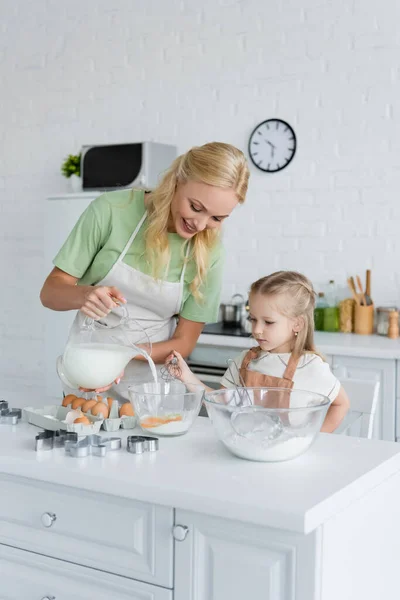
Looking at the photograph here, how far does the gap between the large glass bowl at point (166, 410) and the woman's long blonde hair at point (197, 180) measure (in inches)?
24.0

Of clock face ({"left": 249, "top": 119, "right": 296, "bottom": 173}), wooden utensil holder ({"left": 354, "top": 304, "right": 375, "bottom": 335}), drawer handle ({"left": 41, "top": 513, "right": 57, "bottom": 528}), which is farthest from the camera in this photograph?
clock face ({"left": 249, "top": 119, "right": 296, "bottom": 173})

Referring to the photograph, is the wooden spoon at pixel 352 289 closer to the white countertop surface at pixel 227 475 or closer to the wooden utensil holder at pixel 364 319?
the wooden utensil holder at pixel 364 319

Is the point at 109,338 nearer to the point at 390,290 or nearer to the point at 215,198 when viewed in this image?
the point at 215,198

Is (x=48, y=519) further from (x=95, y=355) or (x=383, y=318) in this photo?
(x=383, y=318)

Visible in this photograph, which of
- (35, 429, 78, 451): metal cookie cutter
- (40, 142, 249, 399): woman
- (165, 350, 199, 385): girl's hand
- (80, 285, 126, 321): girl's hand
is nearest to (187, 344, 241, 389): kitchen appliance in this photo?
(40, 142, 249, 399): woman

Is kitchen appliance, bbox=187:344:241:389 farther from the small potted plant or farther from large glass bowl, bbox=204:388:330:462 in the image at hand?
large glass bowl, bbox=204:388:330:462

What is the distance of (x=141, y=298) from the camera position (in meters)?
2.36

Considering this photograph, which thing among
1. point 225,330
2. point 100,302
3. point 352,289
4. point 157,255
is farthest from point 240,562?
point 352,289

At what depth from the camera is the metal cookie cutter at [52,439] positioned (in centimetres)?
162

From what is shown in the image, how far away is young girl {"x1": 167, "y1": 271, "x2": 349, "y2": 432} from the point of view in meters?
2.16

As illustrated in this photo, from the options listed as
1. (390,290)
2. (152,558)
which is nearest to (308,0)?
(390,290)

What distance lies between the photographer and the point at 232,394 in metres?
1.68

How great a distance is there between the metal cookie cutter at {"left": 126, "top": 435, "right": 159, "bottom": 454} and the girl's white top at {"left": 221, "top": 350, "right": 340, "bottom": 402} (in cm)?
63

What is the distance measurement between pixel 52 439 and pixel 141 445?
205 millimetres
